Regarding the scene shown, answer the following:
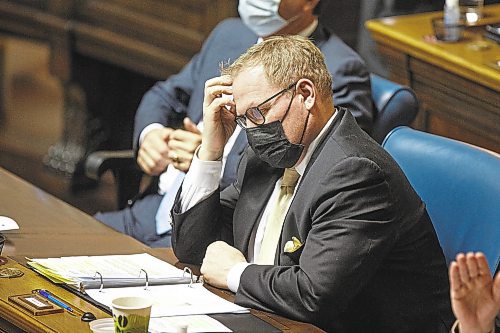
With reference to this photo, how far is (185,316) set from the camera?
7.75ft

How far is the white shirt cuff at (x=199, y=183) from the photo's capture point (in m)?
2.90

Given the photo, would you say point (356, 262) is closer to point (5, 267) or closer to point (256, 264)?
point (256, 264)

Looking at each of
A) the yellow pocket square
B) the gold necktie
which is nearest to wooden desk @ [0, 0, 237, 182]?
the gold necktie

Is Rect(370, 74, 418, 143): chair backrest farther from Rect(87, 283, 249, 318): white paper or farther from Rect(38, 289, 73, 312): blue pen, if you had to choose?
Rect(38, 289, 73, 312): blue pen

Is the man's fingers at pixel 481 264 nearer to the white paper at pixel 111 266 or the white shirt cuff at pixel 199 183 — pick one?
the white paper at pixel 111 266

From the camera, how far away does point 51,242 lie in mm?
2951

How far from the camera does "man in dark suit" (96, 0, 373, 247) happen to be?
349 centimetres

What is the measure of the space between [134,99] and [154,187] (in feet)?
7.77

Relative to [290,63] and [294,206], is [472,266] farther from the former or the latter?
[290,63]

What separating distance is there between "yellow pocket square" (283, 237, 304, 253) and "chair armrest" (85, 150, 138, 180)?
4.48 feet

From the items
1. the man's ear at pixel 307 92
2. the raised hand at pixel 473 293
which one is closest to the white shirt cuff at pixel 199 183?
the man's ear at pixel 307 92

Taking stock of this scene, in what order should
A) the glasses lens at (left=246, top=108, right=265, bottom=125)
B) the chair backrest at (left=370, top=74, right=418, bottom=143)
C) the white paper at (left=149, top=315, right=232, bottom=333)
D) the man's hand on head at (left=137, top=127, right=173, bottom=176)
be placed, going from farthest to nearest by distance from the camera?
the man's hand on head at (left=137, top=127, right=173, bottom=176), the chair backrest at (left=370, top=74, right=418, bottom=143), the glasses lens at (left=246, top=108, right=265, bottom=125), the white paper at (left=149, top=315, right=232, bottom=333)

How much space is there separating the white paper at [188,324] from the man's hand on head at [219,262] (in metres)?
0.28

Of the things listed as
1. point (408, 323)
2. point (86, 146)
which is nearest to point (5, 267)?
point (408, 323)
